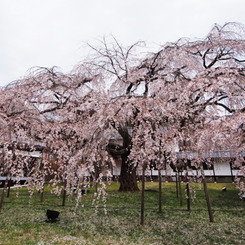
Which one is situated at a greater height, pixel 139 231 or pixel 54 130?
pixel 54 130

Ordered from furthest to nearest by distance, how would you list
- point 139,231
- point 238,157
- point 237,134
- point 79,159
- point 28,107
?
1. point 28,107
2. point 238,157
3. point 237,134
4. point 79,159
5. point 139,231

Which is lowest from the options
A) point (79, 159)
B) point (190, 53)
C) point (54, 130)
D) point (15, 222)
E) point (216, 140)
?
point (15, 222)

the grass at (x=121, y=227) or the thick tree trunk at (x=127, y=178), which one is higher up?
the thick tree trunk at (x=127, y=178)

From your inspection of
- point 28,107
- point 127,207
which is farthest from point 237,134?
point 28,107

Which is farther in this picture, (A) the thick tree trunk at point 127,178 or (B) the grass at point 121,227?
(A) the thick tree trunk at point 127,178

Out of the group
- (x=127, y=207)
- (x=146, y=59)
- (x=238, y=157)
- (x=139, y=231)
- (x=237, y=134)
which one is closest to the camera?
(x=139, y=231)

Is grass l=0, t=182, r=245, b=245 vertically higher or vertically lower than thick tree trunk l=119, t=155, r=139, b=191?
lower

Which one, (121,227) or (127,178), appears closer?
(121,227)

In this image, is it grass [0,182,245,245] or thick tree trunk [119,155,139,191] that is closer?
grass [0,182,245,245]

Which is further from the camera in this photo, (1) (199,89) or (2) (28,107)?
(2) (28,107)

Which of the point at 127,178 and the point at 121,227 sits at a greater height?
the point at 127,178

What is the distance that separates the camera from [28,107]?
440 inches

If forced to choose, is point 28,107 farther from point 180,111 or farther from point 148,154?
point 180,111

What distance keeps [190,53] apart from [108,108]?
18.6 feet
